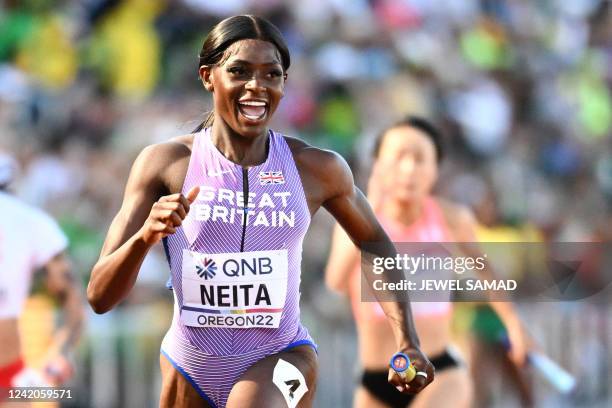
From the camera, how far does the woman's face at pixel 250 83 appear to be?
156 inches

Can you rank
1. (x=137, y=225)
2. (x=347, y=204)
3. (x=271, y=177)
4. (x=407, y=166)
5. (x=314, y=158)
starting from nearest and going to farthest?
(x=137, y=225) → (x=271, y=177) → (x=314, y=158) → (x=347, y=204) → (x=407, y=166)

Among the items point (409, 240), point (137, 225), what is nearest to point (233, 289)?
point (137, 225)

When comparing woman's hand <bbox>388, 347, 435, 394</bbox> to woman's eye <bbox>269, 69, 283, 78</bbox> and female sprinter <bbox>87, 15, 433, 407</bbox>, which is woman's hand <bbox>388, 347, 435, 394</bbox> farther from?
woman's eye <bbox>269, 69, 283, 78</bbox>

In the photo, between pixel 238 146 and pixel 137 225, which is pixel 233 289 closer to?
pixel 137 225

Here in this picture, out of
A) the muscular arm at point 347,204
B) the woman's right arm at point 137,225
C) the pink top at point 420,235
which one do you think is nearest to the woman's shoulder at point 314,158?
the muscular arm at point 347,204

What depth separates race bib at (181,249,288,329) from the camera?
4.01 m

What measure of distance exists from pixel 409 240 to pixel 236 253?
312 cm

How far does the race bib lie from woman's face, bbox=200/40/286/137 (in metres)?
0.47

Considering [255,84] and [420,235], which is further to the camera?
[420,235]

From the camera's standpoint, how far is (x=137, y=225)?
12.7 ft

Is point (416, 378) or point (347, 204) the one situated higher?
point (347, 204)

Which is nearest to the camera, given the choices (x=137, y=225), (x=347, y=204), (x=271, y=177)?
(x=137, y=225)

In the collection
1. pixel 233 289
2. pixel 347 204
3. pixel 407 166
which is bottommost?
pixel 233 289

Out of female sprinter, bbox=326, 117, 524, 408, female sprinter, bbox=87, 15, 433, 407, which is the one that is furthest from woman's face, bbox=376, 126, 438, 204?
female sprinter, bbox=87, 15, 433, 407
